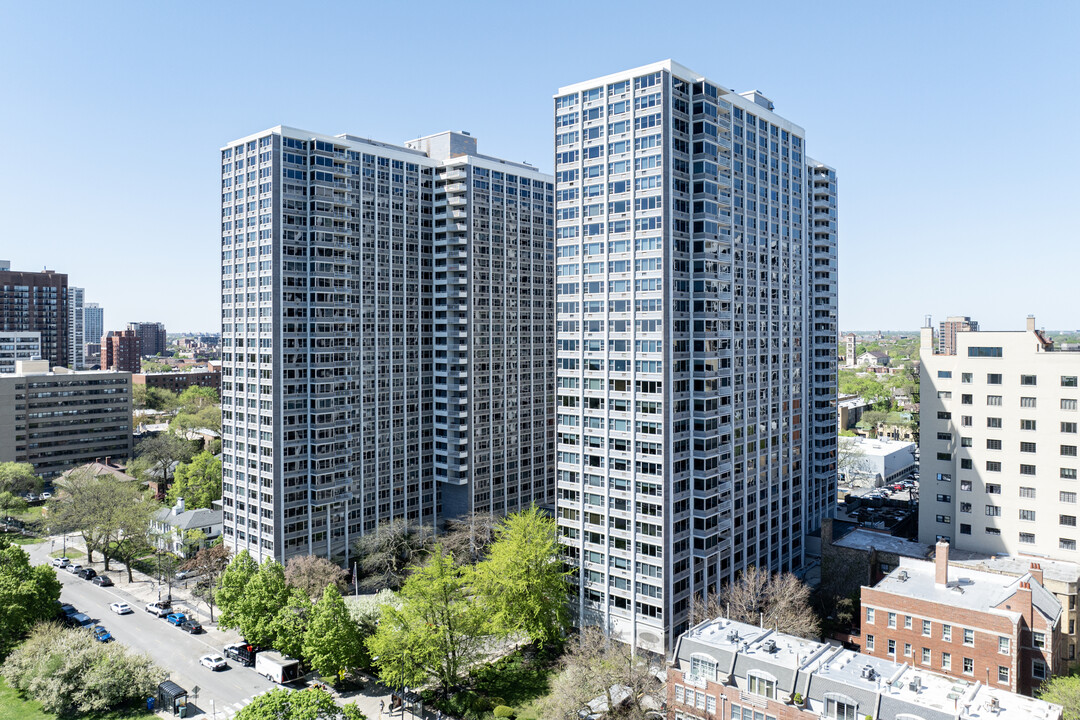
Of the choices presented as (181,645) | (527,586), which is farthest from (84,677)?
(527,586)

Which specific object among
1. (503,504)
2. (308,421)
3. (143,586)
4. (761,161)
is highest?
(761,161)

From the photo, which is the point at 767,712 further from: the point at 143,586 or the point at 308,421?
the point at 143,586

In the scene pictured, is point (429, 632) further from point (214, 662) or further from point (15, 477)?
point (15, 477)

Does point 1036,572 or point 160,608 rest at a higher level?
point 1036,572

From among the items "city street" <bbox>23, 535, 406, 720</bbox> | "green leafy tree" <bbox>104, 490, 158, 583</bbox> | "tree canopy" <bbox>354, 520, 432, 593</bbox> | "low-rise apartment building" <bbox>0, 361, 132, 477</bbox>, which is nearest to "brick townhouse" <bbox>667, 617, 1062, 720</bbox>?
"city street" <bbox>23, 535, 406, 720</bbox>

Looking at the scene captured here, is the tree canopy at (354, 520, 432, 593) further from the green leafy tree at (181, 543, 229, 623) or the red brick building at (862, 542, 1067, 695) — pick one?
the red brick building at (862, 542, 1067, 695)

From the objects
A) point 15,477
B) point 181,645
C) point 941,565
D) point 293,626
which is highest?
point 941,565

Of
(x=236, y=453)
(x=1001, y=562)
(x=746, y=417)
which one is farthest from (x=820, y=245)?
(x=236, y=453)
